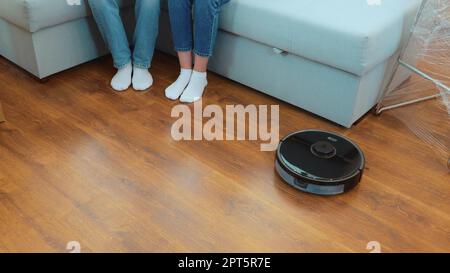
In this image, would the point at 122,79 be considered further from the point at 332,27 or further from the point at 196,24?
the point at 332,27

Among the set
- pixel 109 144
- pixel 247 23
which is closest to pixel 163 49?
pixel 247 23

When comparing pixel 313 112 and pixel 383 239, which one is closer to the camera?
pixel 383 239

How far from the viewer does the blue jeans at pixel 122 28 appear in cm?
187

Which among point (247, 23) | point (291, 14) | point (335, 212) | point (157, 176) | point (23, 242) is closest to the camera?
point (23, 242)

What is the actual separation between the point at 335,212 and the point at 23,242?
899 millimetres

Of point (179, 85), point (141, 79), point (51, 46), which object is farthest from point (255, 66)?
point (51, 46)

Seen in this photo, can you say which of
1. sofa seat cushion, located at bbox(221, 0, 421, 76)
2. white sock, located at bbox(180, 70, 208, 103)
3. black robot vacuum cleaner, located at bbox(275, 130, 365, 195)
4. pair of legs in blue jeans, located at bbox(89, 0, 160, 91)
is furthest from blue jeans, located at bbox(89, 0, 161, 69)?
black robot vacuum cleaner, located at bbox(275, 130, 365, 195)

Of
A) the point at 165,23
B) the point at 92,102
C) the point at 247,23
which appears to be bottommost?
the point at 92,102

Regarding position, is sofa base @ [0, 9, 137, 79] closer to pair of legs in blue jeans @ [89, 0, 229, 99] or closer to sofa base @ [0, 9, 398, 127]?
sofa base @ [0, 9, 398, 127]

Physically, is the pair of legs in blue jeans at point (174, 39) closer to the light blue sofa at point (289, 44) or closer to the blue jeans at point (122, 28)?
the blue jeans at point (122, 28)

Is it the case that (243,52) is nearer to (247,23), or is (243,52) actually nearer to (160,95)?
(247,23)

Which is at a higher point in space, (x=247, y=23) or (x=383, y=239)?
(x=247, y=23)

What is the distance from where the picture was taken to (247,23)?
1.78 meters

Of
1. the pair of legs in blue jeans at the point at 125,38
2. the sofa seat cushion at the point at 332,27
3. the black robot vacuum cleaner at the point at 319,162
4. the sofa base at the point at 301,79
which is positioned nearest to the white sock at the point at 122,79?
the pair of legs in blue jeans at the point at 125,38
